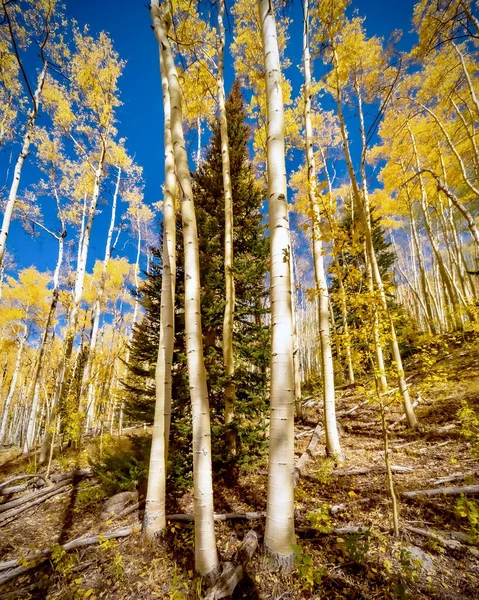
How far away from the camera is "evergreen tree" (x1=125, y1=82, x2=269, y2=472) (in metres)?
4.97

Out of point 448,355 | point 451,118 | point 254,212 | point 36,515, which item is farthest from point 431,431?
point 451,118

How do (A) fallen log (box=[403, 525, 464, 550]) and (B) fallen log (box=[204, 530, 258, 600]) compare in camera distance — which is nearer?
(B) fallen log (box=[204, 530, 258, 600])

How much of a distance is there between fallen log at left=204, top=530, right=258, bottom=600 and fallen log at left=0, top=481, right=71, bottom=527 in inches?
180

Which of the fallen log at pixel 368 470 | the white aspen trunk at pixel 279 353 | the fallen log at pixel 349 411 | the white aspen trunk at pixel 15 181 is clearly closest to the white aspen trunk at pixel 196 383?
the white aspen trunk at pixel 279 353

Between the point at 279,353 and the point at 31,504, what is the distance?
6213mm

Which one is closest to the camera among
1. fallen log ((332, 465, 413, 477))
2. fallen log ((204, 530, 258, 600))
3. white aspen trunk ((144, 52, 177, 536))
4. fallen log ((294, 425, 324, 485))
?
fallen log ((204, 530, 258, 600))

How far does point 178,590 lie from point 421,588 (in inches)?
82.3

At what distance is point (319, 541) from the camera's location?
8.39 ft

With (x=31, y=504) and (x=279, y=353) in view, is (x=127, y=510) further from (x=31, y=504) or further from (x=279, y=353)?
(x=279, y=353)

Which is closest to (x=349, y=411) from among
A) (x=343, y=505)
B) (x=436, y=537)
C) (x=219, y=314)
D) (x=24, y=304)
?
(x=343, y=505)

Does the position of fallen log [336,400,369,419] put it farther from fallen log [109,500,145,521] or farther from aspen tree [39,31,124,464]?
aspen tree [39,31,124,464]

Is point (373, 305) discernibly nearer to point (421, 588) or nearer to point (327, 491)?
point (421, 588)

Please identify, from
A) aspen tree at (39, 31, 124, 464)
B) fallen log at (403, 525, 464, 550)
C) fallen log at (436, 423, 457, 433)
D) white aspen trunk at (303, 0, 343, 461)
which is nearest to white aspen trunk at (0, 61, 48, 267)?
aspen tree at (39, 31, 124, 464)

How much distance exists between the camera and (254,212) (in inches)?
298
